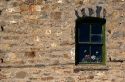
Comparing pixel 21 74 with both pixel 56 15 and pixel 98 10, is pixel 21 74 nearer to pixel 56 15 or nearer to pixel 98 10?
pixel 56 15

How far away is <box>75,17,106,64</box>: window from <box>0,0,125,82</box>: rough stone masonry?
10.2 inches

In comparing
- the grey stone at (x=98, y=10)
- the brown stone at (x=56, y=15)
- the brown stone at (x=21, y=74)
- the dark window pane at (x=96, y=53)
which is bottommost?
the brown stone at (x=21, y=74)

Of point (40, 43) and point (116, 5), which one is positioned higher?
point (116, 5)

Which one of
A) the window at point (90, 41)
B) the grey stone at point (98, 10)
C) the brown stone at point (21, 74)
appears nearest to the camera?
the brown stone at point (21, 74)

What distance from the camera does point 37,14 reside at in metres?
13.9

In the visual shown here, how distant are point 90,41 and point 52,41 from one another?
117 cm

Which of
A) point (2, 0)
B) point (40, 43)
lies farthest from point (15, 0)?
point (40, 43)

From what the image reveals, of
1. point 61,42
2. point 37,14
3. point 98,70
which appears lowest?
point 98,70

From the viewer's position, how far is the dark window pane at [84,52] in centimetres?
1404

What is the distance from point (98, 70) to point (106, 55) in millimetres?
508

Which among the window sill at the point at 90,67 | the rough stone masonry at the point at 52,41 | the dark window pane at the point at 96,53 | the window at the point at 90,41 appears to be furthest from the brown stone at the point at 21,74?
the dark window pane at the point at 96,53

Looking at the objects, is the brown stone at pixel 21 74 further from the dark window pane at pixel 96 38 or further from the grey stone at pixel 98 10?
the grey stone at pixel 98 10

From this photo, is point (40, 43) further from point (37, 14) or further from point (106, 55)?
point (106, 55)

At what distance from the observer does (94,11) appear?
45.3ft
